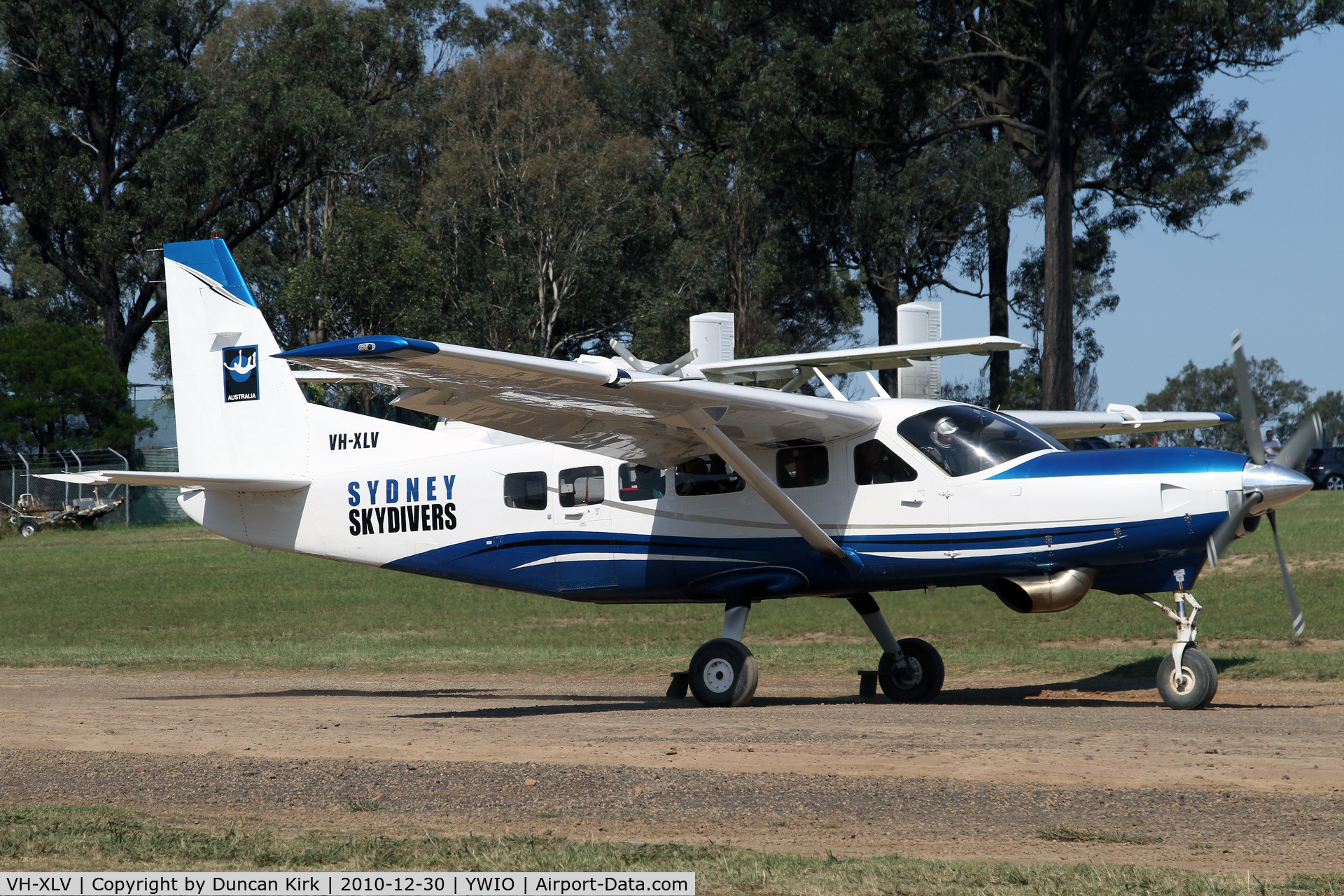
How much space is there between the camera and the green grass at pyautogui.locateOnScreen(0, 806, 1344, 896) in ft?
17.3

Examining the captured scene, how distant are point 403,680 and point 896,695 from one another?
7.26 meters

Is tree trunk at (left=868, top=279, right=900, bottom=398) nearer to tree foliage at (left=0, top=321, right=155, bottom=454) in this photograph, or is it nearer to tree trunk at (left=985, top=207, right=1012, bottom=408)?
tree trunk at (left=985, top=207, right=1012, bottom=408)

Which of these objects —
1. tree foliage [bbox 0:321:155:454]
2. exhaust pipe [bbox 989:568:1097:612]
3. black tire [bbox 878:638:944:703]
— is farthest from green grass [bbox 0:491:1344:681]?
tree foliage [bbox 0:321:155:454]

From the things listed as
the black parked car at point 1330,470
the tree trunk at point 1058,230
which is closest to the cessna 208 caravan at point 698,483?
the tree trunk at point 1058,230

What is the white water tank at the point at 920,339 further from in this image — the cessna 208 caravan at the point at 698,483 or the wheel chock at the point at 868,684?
the wheel chock at the point at 868,684

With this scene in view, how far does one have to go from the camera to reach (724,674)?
41.4ft

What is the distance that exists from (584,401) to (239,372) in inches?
258

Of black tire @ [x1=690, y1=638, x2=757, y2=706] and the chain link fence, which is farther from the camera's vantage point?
the chain link fence

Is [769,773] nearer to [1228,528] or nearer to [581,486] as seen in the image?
[1228,528]

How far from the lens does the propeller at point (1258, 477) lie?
34.6 feet

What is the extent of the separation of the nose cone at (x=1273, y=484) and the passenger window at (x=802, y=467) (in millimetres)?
3807

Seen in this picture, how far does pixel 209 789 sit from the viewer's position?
309 inches

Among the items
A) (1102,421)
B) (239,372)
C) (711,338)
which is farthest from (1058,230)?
(239,372)

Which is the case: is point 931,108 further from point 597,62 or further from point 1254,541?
point 597,62
